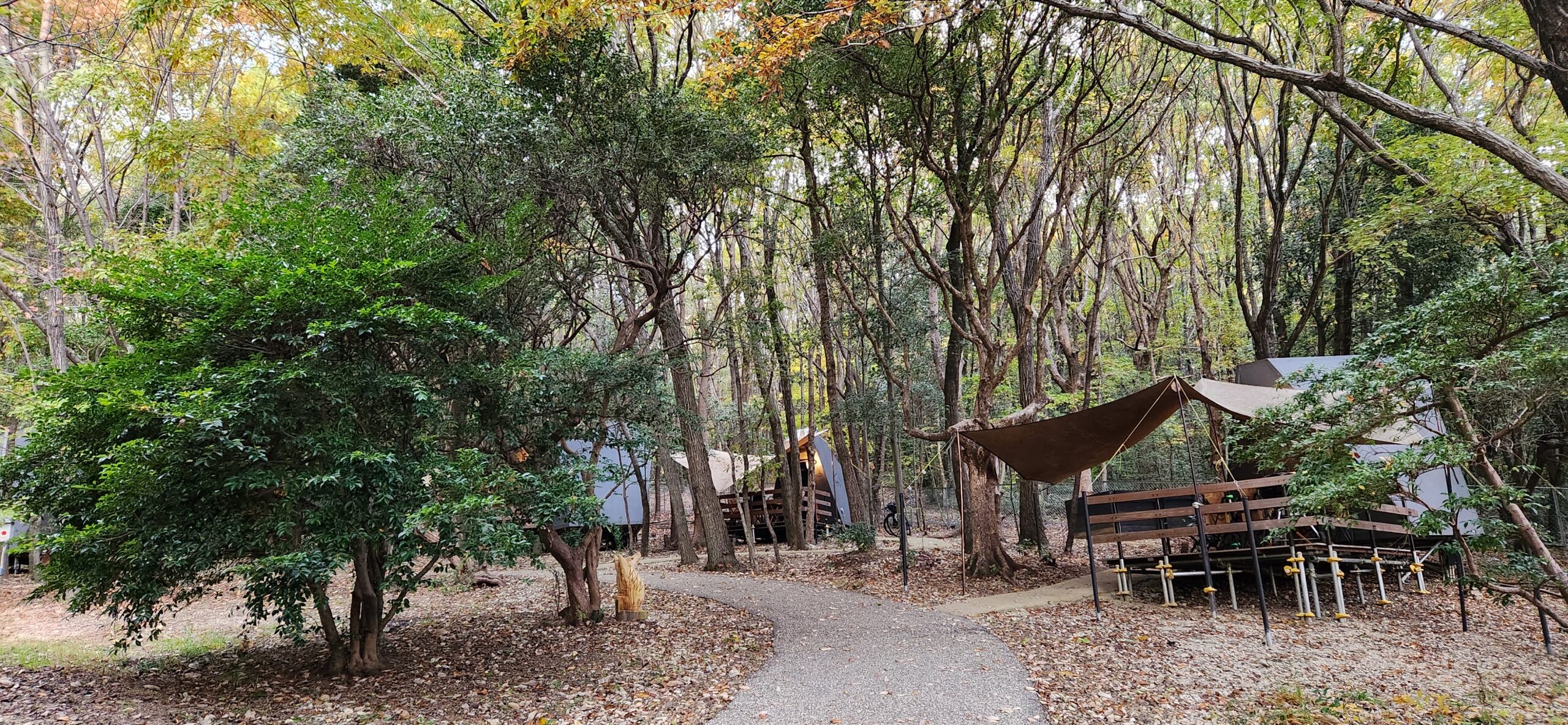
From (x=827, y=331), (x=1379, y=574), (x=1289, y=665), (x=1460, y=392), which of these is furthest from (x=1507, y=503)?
(x=827, y=331)

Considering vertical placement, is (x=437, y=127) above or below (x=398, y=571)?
above

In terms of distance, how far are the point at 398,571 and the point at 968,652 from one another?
3.47 meters

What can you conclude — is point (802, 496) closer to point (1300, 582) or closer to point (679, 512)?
point (679, 512)

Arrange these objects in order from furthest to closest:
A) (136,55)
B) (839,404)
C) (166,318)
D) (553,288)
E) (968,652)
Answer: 1. (839,404)
2. (136,55)
3. (553,288)
4. (968,652)
5. (166,318)

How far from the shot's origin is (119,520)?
3723 millimetres

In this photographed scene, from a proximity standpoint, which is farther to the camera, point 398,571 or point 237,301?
point 398,571

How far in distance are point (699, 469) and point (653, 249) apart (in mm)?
3192

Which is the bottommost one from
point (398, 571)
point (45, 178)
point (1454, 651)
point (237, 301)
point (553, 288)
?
point (1454, 651)

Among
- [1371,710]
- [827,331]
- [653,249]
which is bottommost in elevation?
[1371,710]

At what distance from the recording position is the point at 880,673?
4.50 m

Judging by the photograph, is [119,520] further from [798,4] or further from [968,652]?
[798,4]

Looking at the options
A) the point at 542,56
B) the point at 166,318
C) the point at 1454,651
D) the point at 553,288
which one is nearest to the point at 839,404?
the point at 553,288

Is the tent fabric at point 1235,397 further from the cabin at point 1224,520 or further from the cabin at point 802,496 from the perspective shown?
the cabin at point 802,496

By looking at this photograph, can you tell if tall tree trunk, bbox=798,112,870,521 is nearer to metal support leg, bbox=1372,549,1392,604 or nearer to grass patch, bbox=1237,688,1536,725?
metal support leg, bbox=1372,549,1392,604
